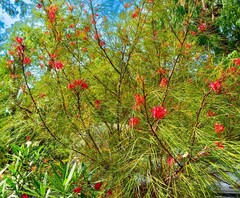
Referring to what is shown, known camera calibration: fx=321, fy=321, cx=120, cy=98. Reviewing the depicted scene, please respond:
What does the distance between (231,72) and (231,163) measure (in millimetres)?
503

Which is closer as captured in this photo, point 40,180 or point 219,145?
point 219,145

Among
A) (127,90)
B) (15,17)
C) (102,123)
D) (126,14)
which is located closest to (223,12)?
(126,14)

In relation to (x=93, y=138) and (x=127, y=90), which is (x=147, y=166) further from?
(x=127, y=90)

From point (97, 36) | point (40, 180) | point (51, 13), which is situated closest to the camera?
point (40, 180)

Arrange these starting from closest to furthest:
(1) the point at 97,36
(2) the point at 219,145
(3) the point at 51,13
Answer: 1. (2) the point at 219,145
2. (3) the point at 51,13
3. (1) the point at 97,36

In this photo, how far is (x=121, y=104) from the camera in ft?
7.13

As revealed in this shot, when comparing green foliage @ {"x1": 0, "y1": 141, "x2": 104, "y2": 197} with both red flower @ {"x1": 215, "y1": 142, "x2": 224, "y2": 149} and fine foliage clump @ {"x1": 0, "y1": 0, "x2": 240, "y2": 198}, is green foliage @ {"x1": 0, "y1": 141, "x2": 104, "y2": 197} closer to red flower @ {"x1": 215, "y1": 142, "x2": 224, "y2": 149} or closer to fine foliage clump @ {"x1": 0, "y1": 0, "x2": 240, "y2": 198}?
fine foliage clump @ {"x1": 0, "y1": 0, "x2": 240, "y2": 198}

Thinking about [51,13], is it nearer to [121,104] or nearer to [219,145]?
[121,104]

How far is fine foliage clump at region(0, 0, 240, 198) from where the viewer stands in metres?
1.86

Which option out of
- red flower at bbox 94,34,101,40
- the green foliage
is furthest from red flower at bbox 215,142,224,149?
red flower at bbox 94,34,101,40

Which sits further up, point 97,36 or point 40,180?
point 97,36

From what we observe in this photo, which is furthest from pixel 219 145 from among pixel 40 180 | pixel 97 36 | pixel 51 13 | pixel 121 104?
pixel 51 13

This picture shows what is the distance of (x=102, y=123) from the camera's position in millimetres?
2354

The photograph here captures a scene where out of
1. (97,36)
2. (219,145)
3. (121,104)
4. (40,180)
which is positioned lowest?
(40,180)
